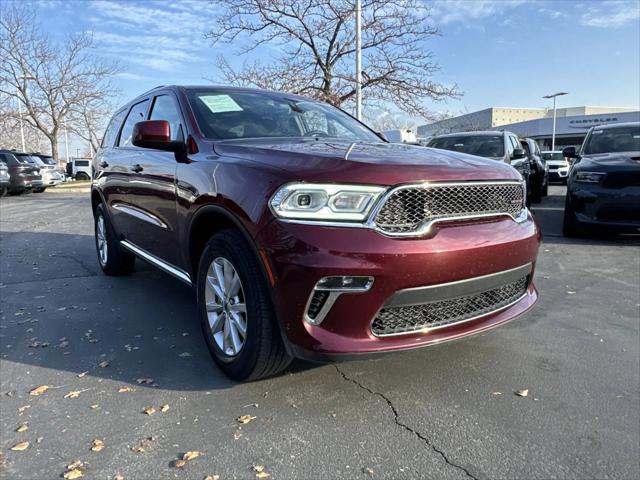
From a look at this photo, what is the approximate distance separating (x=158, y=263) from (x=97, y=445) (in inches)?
72.8

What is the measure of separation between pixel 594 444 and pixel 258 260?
70.7 inches

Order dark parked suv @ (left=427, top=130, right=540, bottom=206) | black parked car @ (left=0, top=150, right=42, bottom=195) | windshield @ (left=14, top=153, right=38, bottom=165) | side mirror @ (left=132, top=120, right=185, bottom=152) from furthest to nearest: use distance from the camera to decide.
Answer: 1. windshield @ (left=14, top=153, right=38, bottom=165)
2. black parked car @ (left=0, top=150, right=42, bottom=195)
3. dark parked suv @ (left=427, top=130, right=540, bottom=206)
4. side mirror @ (left=132, top=120, right=185, bottom=152)

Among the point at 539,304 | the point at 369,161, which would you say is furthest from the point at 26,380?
the point at 539,304

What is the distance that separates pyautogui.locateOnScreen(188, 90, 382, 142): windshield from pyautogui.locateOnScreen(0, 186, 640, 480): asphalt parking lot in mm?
1525

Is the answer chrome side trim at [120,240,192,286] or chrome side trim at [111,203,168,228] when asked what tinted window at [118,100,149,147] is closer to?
chrome side trim at [111,203,168,228]

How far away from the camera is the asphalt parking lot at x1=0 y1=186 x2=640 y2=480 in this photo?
2195 mm

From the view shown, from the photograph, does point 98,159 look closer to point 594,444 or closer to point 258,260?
point 258,260

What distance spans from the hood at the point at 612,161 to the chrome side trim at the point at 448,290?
16.1ft

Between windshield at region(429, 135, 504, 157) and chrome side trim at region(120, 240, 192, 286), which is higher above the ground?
windshield at region(429, 135, 504, 157)

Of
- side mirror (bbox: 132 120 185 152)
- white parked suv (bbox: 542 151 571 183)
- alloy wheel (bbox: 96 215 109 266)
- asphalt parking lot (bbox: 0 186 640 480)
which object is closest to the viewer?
asphalt parking lot (bbox: 0 186 640 480)

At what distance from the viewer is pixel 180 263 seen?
11.5ft

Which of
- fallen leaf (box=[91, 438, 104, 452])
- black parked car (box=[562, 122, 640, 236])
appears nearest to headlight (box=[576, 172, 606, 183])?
black parked car (box=[562, 122, 640, 236])

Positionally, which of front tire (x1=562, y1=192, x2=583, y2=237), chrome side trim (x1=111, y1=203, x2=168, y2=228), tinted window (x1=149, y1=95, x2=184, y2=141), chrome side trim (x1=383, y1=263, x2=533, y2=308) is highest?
tinted window (x1=149, y1=95, x2=184, y2=141)

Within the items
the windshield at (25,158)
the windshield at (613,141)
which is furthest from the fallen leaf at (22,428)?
the windshield at (25,158)
